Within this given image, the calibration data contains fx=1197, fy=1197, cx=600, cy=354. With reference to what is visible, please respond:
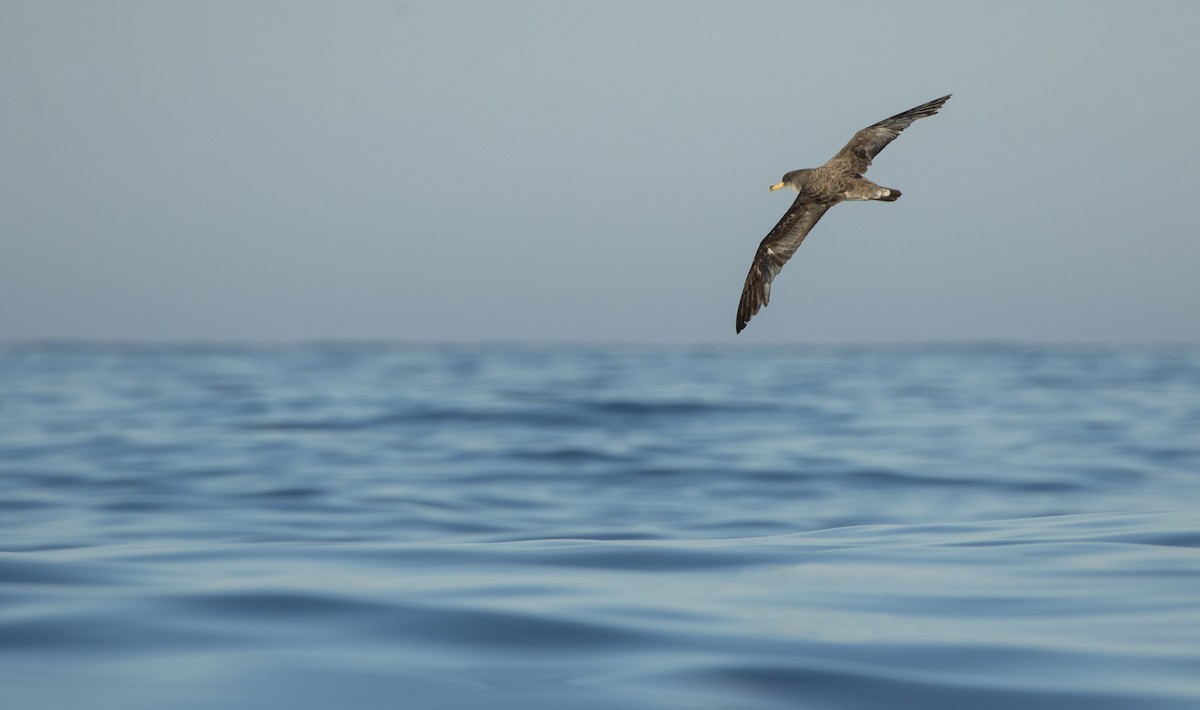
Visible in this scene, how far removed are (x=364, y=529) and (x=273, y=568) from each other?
3.41 meters

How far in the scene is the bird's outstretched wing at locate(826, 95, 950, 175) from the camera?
1095 centimetres

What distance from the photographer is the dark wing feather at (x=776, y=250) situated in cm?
1052

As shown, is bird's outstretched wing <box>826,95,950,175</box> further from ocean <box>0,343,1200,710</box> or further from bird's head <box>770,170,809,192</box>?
ocean <box>0,343,1200,710</box>

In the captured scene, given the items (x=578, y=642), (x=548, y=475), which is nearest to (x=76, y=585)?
(x=578, y=642)

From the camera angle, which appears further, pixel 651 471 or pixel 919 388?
pixel 919 388

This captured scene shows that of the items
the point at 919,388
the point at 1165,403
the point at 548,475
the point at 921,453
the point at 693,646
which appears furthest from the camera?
the point at 919,388

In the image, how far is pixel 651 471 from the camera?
20312 millimetres

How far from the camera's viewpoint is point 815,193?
1068 centimetres

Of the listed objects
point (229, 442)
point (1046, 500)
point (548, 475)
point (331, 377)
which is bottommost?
point (1046, 500)

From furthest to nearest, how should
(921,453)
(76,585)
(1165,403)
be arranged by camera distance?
(1165,403) < (921,453) < (76,585)

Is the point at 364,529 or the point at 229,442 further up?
the point at 229,442

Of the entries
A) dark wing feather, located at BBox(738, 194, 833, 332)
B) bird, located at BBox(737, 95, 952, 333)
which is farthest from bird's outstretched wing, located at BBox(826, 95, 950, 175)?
dark wing feather, located at BBox(738, 194, 833, 332)

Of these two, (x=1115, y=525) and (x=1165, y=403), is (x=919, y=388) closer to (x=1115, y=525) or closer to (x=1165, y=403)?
(x=1165, y=403)

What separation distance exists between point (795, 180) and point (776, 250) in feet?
2.77
